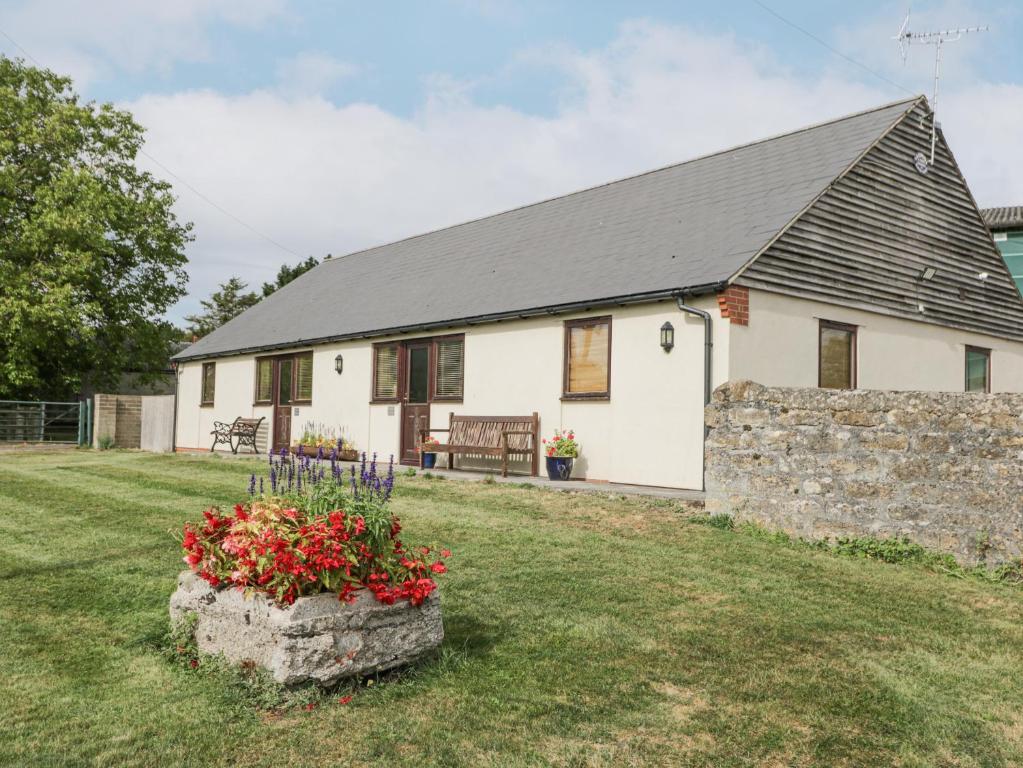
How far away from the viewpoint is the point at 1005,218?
41969 mm

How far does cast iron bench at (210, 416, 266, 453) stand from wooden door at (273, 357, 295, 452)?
457 mm

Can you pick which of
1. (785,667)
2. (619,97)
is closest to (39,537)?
(785,667)

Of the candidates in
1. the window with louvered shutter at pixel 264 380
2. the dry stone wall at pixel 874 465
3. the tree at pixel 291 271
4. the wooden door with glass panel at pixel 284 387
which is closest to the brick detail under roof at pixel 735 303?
the dry stone wall at pixel 874 465

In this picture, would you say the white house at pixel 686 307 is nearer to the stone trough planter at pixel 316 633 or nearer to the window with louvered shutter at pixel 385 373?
the window with louvered shutter at pixel 385 373

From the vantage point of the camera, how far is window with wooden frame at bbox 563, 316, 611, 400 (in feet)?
45.1

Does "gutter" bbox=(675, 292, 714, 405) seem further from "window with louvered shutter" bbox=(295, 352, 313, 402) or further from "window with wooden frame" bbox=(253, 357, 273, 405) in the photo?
"window with wooden frame" bbox=(253, 357, 273, 405)

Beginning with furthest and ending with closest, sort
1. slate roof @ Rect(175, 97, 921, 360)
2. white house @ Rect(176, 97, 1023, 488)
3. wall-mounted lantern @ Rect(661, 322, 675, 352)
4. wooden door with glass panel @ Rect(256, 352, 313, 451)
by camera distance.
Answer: wooden door with glass panel @ Rect(256, 352, 313, 451)
slate roof @ Rect(175, 97, 921, 360)
white house @ Rect(176, 97, 1023, 488)
wall-mounted lantern @ Rect(661, 322, 675, 352)

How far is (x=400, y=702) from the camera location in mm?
4117

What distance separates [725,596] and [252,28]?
9.15m

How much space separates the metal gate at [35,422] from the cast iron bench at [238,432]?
6.19m

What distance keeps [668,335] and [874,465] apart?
16.5 ft

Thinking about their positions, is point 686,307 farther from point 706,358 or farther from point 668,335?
point 706,358

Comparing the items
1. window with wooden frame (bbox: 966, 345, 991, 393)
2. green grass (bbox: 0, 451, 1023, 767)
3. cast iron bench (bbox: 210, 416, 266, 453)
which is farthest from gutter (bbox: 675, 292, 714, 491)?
cast iron bench (bbox: 210, 416, 266, 453)

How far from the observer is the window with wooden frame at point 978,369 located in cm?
1675
